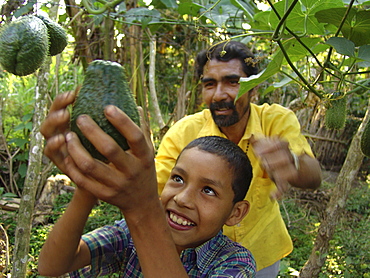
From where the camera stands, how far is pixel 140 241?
0.81m

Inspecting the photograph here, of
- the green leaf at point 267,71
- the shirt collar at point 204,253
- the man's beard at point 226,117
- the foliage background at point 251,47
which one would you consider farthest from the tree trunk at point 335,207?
the green leaf at point 267,71

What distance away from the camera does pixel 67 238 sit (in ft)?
3.42

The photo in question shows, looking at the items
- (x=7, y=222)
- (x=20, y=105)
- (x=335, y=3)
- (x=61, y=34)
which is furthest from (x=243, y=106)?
(x=20, y=105)

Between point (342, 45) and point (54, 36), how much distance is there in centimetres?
90

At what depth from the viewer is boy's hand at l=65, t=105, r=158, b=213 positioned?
66cm

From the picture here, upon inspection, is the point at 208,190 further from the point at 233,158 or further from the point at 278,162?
the point at 278,162

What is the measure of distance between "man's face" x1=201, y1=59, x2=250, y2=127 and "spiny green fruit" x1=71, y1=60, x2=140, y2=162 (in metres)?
1.40

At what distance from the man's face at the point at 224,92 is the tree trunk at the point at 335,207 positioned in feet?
3.20

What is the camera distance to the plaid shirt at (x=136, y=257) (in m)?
1.40

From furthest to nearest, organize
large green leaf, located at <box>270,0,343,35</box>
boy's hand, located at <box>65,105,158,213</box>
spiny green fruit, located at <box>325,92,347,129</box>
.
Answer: spiny green fruit, located at <box>325,92,347,129</box>
large green leaf, located at <box>270,0,343,35</box>
boy's hand, located at <box>65,105,158,213</box>

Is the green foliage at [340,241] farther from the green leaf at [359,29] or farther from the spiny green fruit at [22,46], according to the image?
the spiny green fruit at [22,46]

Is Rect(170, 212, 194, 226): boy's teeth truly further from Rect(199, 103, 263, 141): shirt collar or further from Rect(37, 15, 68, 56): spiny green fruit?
Rect(199, 103, 263, 141): shirt collar

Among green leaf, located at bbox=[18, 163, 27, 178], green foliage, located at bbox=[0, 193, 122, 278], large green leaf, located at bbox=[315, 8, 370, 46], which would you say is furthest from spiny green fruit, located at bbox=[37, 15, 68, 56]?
green leaf, located at bbox=[18, 163, 27, 178]

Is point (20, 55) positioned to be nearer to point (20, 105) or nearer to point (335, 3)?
point (335, 3)
